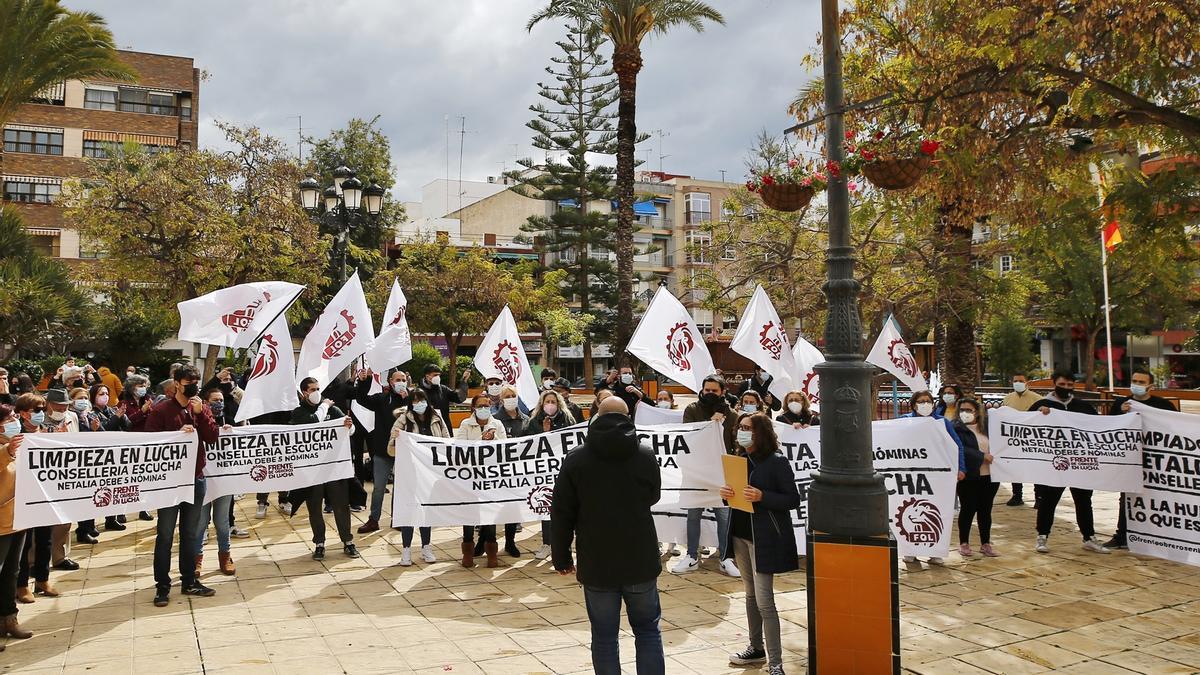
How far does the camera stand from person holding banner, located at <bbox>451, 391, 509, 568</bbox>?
8766 mm

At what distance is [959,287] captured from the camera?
1770cm

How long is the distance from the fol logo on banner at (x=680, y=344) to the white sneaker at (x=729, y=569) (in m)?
2.60

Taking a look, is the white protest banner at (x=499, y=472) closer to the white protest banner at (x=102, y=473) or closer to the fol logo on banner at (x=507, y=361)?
the white protest banner at (x=102, y=473)

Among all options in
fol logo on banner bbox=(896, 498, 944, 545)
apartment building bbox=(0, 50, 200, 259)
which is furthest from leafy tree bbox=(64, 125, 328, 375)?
apartment building bbox=(0, 50, 200, 259)

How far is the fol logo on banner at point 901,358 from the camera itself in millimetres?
11984

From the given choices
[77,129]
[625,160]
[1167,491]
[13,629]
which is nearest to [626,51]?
[625,160]

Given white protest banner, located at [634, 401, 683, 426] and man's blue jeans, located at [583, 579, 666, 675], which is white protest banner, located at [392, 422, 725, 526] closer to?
white protest banner, located at [634, 401, 683, 426]

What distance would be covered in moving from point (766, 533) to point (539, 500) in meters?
3.62

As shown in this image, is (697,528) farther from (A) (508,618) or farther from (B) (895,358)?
(B) (895,358)

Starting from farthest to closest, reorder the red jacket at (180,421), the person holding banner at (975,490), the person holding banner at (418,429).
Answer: the person holding banner at (975,490) < the person holding banner at (418,429) < the red jacket at (180,421)

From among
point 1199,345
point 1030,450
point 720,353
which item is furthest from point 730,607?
point 720,353

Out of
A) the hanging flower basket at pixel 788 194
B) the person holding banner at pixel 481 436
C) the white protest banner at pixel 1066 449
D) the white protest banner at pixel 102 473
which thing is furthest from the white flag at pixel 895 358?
the white protest banner at pixel 102 473

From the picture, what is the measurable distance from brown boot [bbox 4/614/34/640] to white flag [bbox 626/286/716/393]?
637cm

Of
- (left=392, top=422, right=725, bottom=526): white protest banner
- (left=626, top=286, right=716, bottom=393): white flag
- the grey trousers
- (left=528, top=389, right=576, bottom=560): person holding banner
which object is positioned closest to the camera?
the grey trousers
